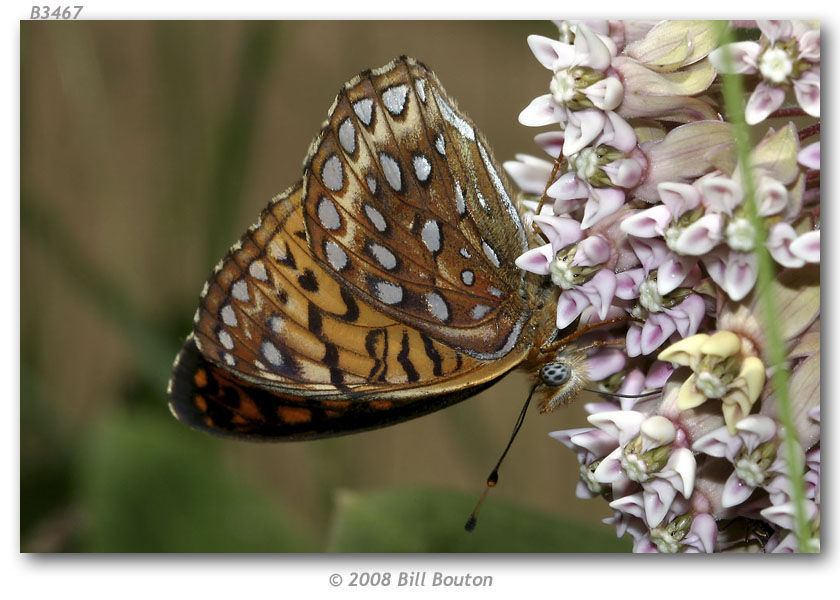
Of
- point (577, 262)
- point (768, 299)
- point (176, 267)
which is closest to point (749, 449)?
point (768, 299)

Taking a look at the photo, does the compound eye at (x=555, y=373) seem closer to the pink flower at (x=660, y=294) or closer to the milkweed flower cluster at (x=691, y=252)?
the milkweed flower cluster at (x=691, y=252)

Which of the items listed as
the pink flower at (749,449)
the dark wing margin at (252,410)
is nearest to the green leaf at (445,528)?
the dark wing margin at (252,410)

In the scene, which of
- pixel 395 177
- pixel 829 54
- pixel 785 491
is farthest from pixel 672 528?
pixel 829 54

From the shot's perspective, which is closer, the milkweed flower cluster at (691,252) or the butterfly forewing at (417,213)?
the milkweed flower cluster at (691,252)

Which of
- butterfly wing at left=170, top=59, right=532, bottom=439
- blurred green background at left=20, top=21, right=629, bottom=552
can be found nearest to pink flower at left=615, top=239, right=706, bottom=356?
butterfly wing at left=170, top=59, right=532, bottom=439

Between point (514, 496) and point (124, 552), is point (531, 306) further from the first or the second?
point (514, 496)

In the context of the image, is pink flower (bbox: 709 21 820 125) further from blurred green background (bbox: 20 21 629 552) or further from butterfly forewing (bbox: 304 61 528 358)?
blurred green background (bbox: 20 21 629 552)

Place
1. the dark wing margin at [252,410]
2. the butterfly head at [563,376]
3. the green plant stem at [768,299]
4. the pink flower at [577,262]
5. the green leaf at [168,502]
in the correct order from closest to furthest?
the green plant stem at [768,299]
the pink flower at [577,262]
the butterfly head at [563,376]
the dark wing margin at [252,410]
the green leaf at [168,502]

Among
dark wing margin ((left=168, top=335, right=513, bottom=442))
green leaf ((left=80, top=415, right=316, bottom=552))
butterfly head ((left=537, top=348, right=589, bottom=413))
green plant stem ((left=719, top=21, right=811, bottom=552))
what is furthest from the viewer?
green leaf ((left=80, top=415, right=316, bottom=552))
